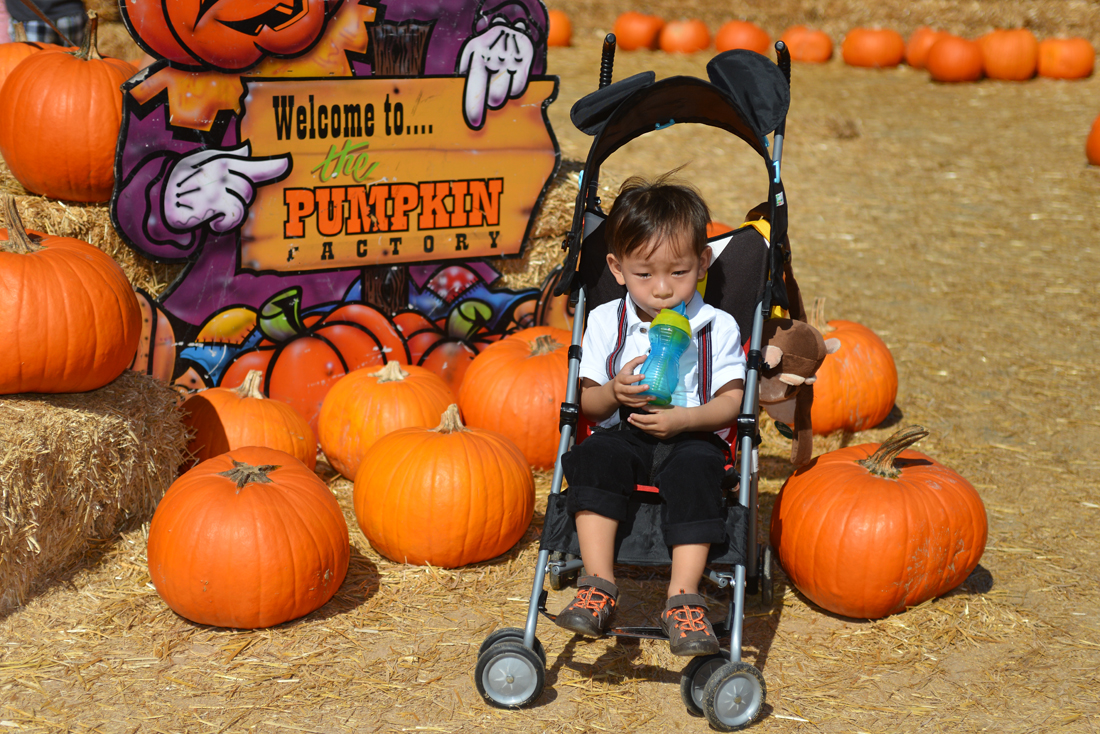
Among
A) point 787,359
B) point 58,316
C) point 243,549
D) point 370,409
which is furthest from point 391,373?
point 787,359

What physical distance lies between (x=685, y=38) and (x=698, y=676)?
13007mm

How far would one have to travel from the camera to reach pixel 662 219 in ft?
11.4

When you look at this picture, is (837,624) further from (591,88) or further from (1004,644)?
(591,88)

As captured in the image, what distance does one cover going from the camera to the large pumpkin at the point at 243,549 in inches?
142

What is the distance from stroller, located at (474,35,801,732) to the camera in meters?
3.24

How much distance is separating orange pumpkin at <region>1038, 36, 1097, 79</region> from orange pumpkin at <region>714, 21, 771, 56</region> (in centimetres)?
394

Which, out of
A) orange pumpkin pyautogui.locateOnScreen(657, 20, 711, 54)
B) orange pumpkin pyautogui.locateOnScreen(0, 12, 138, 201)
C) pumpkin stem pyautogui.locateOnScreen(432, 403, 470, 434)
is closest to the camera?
pumpkin stem pyautogui.locateOnScreen(432, 403, 470, 434)

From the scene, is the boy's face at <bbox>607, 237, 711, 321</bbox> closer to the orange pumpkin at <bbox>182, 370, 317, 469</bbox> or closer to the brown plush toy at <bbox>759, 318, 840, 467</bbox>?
the brown plush toy at <bbox>759, 318, 840, 467</bbox>

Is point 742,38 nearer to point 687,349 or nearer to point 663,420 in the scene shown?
point 687,349

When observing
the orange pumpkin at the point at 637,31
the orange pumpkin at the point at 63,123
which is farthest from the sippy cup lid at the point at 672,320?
the orange pumpkin at the point at 637,31

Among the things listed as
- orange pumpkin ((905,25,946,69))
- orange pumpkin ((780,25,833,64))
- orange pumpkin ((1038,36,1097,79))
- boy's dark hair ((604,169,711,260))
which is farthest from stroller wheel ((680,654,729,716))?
orange pumpkin ((1038,36,1097,79))

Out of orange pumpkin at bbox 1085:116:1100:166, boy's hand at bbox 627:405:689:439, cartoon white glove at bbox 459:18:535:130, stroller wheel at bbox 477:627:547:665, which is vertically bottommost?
stroller wheel at bbox 477:627:547:665

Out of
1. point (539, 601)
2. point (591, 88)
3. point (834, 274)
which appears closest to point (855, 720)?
point (539, 601)

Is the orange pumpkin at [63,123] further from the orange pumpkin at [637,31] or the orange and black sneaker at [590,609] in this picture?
the orange pumpkin at [637,31]
